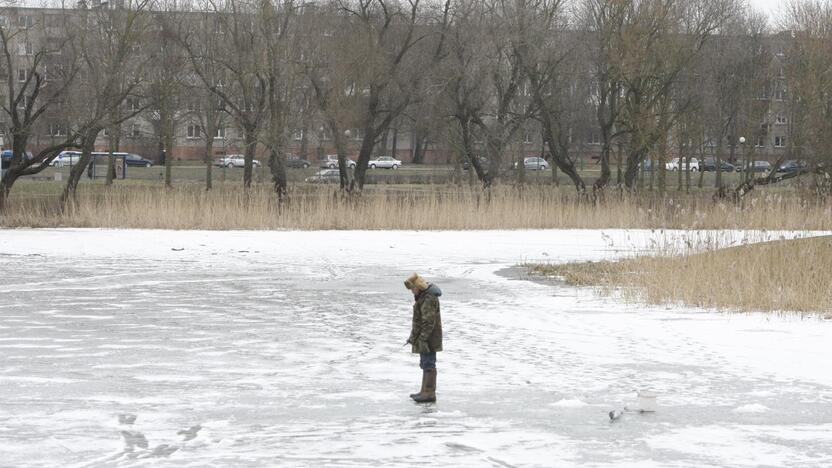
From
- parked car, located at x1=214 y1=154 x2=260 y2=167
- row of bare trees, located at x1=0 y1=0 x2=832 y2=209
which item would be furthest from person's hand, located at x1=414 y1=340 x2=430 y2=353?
parked car, located at x1=214 y1=154 x2=260 y2=167

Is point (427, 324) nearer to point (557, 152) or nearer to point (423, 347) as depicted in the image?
point (423, 347)

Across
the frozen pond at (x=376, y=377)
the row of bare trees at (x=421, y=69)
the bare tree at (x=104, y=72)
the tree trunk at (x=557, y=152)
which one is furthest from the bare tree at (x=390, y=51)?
the frozen pond at (x=376, y=377)

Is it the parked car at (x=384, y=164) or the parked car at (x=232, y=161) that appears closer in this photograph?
the parked car at (x=232, y=161)

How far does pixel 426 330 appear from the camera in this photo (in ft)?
29.2

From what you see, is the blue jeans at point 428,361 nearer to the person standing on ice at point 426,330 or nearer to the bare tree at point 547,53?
the person standing on ice at point 426,330

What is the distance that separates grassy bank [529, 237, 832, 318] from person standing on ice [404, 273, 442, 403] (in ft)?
20.6

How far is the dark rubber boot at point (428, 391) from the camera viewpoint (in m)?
8.64

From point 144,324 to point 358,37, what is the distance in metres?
32.2

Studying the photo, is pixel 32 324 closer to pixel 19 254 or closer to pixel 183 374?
pixel 183 374

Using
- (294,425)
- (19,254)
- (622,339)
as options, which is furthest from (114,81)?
(294,425)

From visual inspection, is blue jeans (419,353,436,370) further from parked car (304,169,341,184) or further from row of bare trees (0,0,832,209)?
parked car (304,169,341,184)

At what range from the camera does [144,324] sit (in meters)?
12.7

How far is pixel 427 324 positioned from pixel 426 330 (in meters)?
0.05

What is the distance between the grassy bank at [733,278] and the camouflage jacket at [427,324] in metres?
6.25
